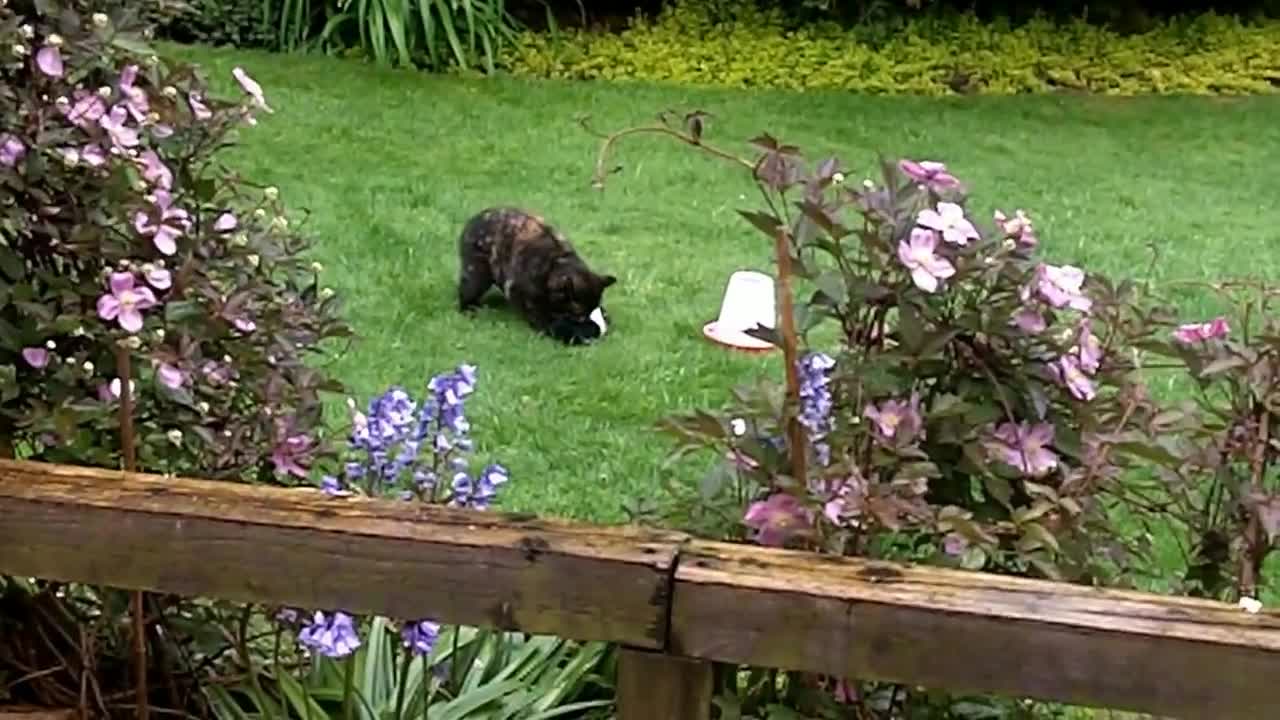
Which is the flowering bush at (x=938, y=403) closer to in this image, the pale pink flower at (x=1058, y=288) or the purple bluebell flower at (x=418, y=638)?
the pale pink flower at (x=1058, y=288)

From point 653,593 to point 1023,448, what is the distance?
1.65 feet

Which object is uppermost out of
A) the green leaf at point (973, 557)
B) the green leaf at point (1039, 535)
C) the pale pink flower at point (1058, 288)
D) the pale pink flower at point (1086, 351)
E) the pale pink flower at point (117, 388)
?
the pale pink flower at point (1058, 288)

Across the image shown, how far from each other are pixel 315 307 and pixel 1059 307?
3.30ft

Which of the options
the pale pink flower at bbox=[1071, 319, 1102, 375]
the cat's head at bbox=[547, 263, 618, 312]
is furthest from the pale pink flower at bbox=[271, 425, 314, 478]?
the cat's head at bbox=[547, 263, 618, 312]

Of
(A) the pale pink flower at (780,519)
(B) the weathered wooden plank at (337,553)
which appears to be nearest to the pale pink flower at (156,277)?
(B) the weathered wooden plank at (337,553)

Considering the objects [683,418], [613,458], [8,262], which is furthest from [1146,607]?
[613,458]

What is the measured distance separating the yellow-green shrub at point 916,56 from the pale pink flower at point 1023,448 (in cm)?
728

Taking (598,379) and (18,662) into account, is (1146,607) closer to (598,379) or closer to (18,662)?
(18,662)

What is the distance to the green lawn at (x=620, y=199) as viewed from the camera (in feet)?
15.7

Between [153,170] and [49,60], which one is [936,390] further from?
[49,60]

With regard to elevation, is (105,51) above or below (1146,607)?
above

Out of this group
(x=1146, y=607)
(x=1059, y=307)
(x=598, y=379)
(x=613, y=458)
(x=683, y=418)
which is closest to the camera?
(x=1146, y=607)

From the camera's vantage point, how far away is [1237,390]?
223cm

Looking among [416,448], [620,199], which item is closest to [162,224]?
[416,448]
